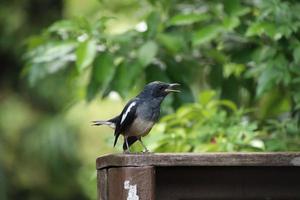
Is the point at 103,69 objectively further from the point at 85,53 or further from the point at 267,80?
the point at 267,80

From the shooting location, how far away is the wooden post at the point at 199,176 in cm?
250

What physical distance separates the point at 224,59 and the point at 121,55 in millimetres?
577

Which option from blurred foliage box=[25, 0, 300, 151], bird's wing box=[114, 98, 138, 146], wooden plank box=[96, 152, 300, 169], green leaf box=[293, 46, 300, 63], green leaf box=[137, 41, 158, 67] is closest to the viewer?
wooden plank box=[96, 152, 300, 169]

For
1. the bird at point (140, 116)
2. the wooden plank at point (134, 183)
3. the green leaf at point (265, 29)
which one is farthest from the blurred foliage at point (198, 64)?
the wooden plank at point (134, 183)

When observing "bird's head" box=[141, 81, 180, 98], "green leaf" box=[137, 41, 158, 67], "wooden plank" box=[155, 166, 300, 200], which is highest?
"green leaf" box=[137, 41, 158, 67]

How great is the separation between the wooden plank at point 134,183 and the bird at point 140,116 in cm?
54

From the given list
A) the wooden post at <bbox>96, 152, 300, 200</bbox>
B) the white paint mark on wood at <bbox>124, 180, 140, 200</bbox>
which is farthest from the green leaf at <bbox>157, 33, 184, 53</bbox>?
the white paint mark on wood at <bbox>124, 180, 140, 200</bbox>

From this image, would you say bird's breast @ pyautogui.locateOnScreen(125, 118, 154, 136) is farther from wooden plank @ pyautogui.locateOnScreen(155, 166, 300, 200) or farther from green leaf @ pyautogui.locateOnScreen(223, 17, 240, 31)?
green leaf @ pyautogui.locateOnScreen(223, 17, 240, 31)

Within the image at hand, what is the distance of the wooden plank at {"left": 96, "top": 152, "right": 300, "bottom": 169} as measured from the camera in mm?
2484

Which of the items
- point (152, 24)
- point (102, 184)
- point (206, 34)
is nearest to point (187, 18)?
point (206, 34)

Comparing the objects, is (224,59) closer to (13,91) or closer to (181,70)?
(181,70)

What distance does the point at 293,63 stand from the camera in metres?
3.97

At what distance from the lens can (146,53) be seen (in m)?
4.18

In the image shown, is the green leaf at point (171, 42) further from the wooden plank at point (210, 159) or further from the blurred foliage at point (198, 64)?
the wooden plank at point (210, 159)
